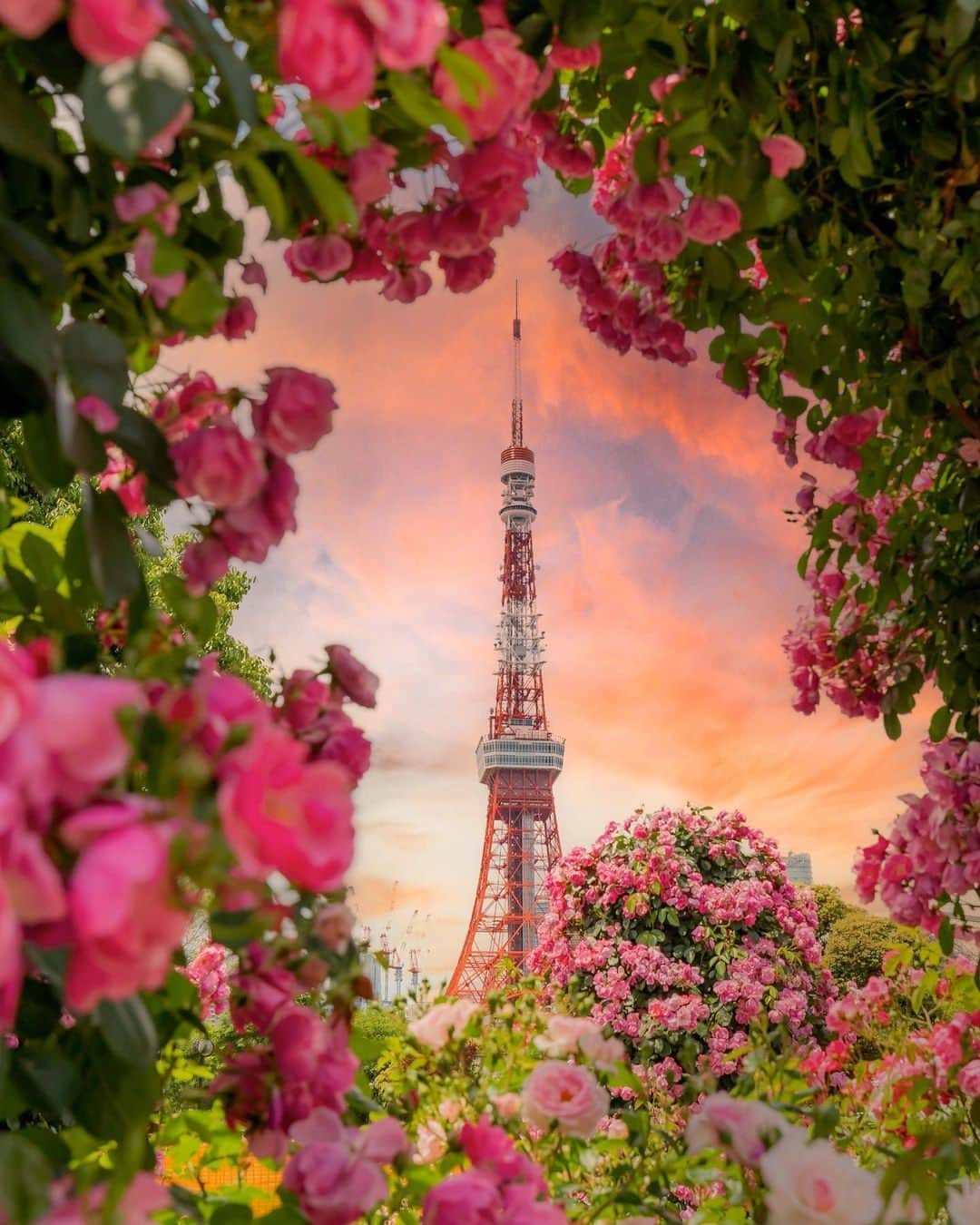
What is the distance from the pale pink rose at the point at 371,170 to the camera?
0.79 metres

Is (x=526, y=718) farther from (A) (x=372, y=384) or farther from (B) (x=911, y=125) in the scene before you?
(B) (x=911, y=125)

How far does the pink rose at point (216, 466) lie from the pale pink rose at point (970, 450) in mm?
1345

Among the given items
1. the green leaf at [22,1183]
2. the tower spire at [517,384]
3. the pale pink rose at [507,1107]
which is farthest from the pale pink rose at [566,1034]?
the tower spire at [517,384]

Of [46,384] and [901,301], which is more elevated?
[901,301]

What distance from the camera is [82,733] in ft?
1.27

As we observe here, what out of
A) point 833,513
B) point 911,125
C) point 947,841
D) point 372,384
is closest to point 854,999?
point 947,841

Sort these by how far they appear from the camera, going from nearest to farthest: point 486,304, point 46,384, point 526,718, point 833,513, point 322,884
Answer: point 322,884 → point 46,384 → point 833,513 → point 486,304 → point 526,718

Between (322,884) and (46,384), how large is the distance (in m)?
0.30

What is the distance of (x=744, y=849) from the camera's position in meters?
4.83

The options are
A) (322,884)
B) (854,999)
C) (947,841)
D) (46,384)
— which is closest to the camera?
(322,884)

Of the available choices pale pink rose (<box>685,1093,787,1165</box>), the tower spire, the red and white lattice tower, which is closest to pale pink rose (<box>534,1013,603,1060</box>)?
pale pink rose (<box>685,1093,787,1165</box>)

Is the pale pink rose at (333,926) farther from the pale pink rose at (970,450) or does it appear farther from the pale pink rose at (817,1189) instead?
the pale pink rose at (970,450)

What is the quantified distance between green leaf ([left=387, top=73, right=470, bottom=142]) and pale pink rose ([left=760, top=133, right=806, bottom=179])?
0.58 meters

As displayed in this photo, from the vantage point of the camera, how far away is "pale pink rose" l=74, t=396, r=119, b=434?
58 centimetres
